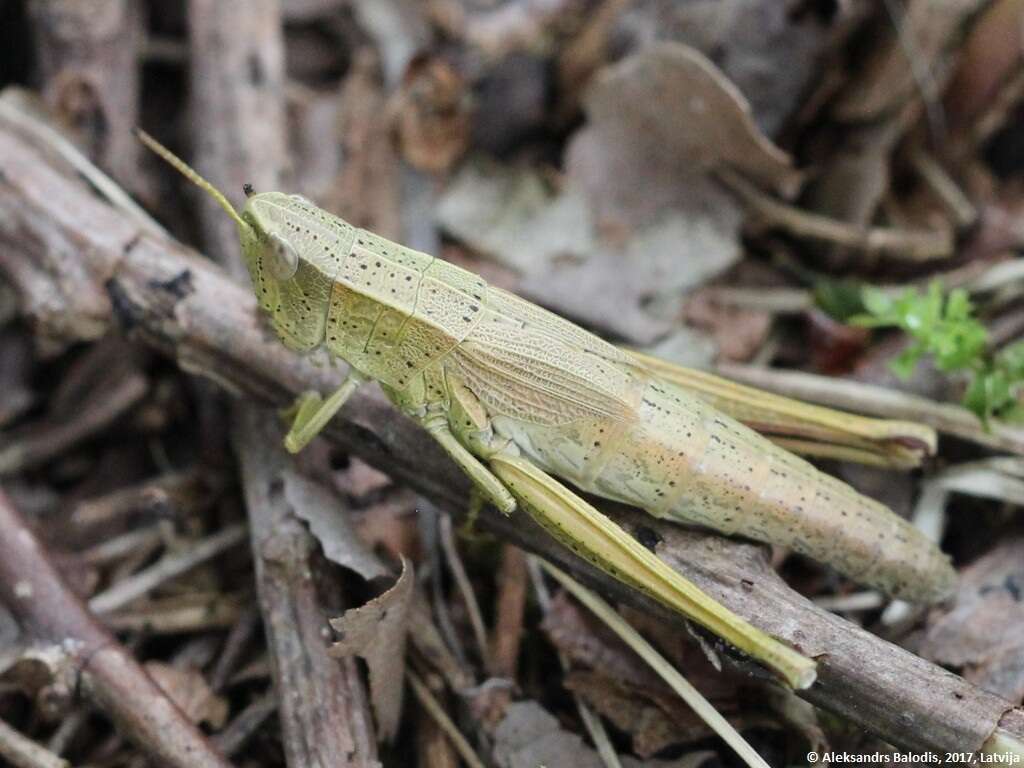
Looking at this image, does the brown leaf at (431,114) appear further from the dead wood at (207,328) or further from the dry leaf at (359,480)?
the dry leaf at (359,480)

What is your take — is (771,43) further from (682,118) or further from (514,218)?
(514,218)

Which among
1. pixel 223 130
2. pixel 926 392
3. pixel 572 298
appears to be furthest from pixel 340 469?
pixel 926 392

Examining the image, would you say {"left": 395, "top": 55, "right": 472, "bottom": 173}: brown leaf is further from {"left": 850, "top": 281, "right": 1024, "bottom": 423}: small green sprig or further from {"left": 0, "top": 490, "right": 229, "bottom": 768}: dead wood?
{"left": 0, "top": 490, "right": 229, "bottom": 768}: dead wood

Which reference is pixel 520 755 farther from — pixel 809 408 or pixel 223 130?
pixel 223 130

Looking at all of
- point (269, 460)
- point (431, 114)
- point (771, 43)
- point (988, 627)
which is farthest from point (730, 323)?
point (269, 460)

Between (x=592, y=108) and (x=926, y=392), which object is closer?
(x=926, y=392)

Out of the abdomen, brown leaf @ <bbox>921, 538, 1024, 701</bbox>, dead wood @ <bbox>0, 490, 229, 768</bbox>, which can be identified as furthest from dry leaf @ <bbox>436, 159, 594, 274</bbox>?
dead wood @ <bbox>0, 490, 229, 768</bbox>
